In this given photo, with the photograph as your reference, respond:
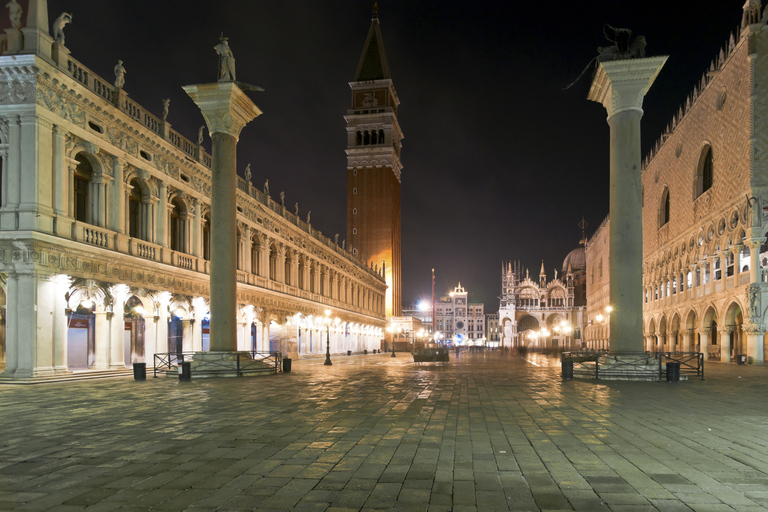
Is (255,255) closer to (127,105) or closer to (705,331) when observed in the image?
(127,105)

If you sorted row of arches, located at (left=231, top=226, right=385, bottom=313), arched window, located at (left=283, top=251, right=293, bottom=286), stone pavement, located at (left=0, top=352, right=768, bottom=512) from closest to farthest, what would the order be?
stone pavement, located at (left=0, top=352, right=768, bottom=512) < row of arches, located at (left=231, top=226, right=385, bottom=313) < arched window, located at (left=283, top=251, right=293, bottom=286)

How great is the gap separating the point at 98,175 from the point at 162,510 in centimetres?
2124

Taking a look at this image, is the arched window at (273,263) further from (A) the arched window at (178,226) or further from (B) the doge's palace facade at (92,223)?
(A) the arched window at (178,226)

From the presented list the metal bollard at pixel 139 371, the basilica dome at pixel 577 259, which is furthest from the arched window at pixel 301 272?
the basilica dome at pixel 577 259

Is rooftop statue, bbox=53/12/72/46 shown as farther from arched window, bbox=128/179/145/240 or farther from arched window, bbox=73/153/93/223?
arched window, bbox=128/179/145/240

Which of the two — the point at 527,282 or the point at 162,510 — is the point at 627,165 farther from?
the point at 527,282

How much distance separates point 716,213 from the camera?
133 ft

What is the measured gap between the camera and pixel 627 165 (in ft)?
63.3

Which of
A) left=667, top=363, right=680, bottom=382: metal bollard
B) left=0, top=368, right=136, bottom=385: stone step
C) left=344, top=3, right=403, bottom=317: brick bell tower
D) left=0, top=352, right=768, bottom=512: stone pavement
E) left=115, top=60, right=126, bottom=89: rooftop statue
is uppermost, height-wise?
left=344, top=3, right=403, bottom=317: brick bell tower

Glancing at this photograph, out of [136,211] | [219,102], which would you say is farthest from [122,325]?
[219,102]

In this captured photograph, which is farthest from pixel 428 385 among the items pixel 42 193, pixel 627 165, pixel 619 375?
pixel 42 193

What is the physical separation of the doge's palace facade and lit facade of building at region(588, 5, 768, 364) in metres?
30.1

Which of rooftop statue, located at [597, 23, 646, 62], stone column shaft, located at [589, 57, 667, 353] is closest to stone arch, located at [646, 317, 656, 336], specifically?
stone column shaft, located at [589, 57, 667, 353]

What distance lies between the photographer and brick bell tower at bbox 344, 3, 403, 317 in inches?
3578
